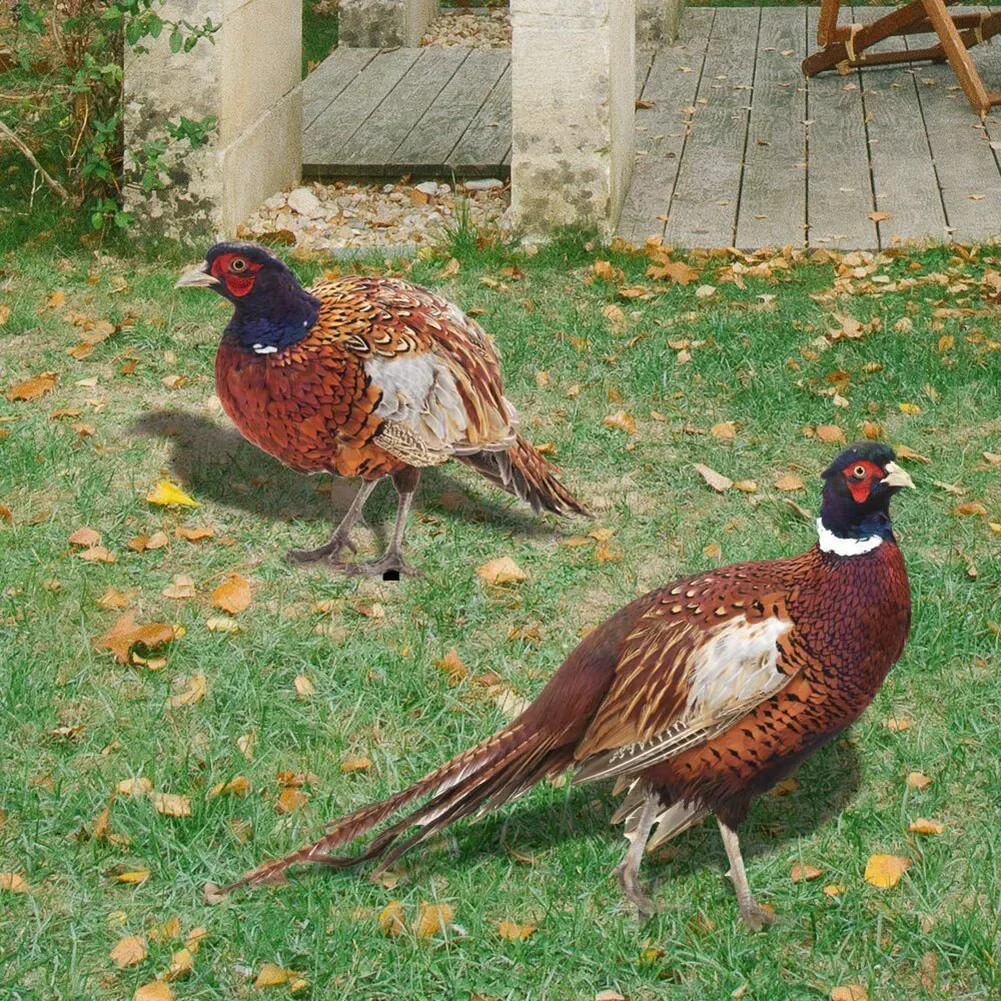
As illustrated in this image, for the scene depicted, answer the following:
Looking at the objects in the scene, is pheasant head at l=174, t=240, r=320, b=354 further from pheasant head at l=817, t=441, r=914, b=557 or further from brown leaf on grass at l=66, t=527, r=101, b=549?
pheasant head at l=817, t=441, r=914, b=557

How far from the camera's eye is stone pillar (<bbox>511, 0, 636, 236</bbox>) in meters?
6.71

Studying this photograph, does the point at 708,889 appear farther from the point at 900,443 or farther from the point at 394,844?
the point at 900,443

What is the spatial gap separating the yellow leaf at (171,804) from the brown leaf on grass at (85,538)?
4.71 feet

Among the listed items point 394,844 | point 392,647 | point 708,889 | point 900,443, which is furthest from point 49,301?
point 708,889

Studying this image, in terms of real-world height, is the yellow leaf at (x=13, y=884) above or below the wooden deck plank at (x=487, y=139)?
below

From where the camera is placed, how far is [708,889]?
334 cm

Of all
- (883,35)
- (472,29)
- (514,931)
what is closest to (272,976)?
(514,931)

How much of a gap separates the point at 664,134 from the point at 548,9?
90.8 inches

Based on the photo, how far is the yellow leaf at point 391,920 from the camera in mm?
3195

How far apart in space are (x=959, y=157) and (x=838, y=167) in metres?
0.66

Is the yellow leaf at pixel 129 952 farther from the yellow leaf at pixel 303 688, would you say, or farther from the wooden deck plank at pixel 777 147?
the wooden deck plank at pixel 777 147

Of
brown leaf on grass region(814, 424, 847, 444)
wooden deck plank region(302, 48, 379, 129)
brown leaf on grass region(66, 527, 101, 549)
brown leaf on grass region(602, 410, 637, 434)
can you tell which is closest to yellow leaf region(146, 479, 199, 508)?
brown leaf on grass region(66, 527, 101, 549)

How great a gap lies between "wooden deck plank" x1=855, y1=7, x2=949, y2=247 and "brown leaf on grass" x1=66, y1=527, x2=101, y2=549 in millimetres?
4033

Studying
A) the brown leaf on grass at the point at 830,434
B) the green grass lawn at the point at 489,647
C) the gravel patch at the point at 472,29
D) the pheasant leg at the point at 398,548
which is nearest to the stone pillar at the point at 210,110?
the green grass lawn at the point at 489,647
